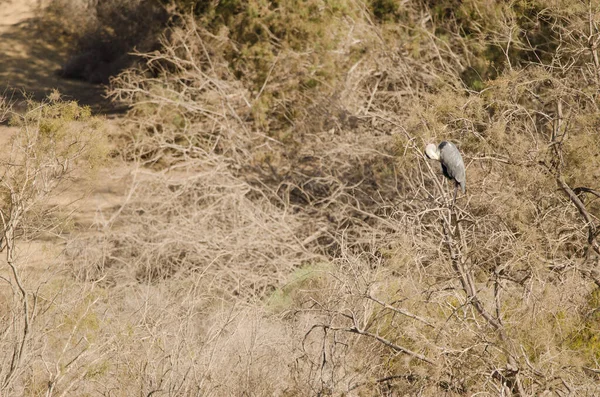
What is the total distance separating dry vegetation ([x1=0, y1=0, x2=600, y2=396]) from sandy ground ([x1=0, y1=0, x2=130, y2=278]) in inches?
19.3

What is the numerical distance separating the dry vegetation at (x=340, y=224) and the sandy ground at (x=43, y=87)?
489mm

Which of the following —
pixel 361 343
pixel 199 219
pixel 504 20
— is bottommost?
pixel 199 219

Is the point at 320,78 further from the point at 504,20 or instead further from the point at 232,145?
the point at 504,20

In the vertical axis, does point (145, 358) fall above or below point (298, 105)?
above

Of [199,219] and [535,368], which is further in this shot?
[199,219]

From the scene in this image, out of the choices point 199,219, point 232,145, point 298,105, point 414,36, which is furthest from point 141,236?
point 414,36

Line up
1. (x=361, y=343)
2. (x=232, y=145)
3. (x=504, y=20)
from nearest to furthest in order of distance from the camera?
(x=361, y=343), (x=504, y=20), (x=232, y=145)

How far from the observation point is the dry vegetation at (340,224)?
193 inches

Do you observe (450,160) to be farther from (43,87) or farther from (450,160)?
(43,87)

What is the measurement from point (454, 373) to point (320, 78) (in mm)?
5822

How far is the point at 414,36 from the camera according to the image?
9898 mm

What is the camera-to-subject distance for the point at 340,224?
8227 millimetres

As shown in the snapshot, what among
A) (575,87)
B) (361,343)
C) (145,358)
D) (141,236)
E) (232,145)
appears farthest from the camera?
(232,145)

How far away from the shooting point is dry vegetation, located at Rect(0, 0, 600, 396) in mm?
4891
